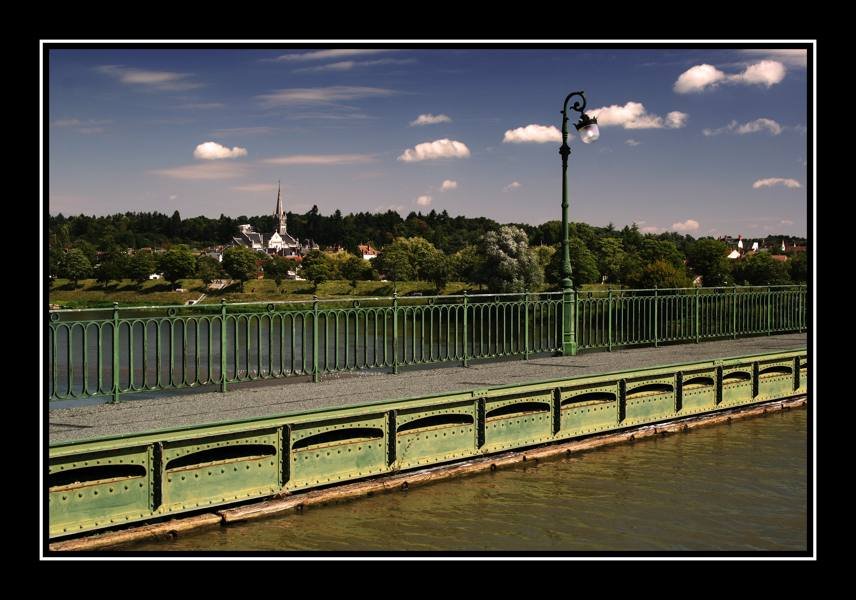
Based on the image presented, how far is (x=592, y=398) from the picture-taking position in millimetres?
13930

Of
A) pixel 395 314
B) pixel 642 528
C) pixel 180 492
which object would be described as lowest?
pixel 642 528

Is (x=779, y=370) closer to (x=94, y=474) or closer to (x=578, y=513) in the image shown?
(x=578, y=513)

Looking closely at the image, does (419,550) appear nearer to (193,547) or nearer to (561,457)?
(193,547)

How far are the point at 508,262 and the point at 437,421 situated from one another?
61228mm

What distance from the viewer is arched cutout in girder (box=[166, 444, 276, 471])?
9367mm

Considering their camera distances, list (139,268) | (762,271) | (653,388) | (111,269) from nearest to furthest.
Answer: (653,388), (762,271), (111,269), (139,268)

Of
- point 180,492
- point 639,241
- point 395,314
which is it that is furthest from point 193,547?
point 639,241

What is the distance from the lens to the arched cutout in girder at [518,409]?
12455 mm

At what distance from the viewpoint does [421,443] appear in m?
11.3

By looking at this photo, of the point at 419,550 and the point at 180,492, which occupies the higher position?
the point at 180,492

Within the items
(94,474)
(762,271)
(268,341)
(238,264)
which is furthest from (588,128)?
(238,264)

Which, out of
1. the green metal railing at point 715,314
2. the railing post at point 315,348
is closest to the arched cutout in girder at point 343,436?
the railing post at point 315,348

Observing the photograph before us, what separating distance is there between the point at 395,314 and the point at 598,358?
16.1 ft

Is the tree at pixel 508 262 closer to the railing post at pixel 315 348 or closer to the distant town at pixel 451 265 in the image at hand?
the distant town at pixel 451 265
